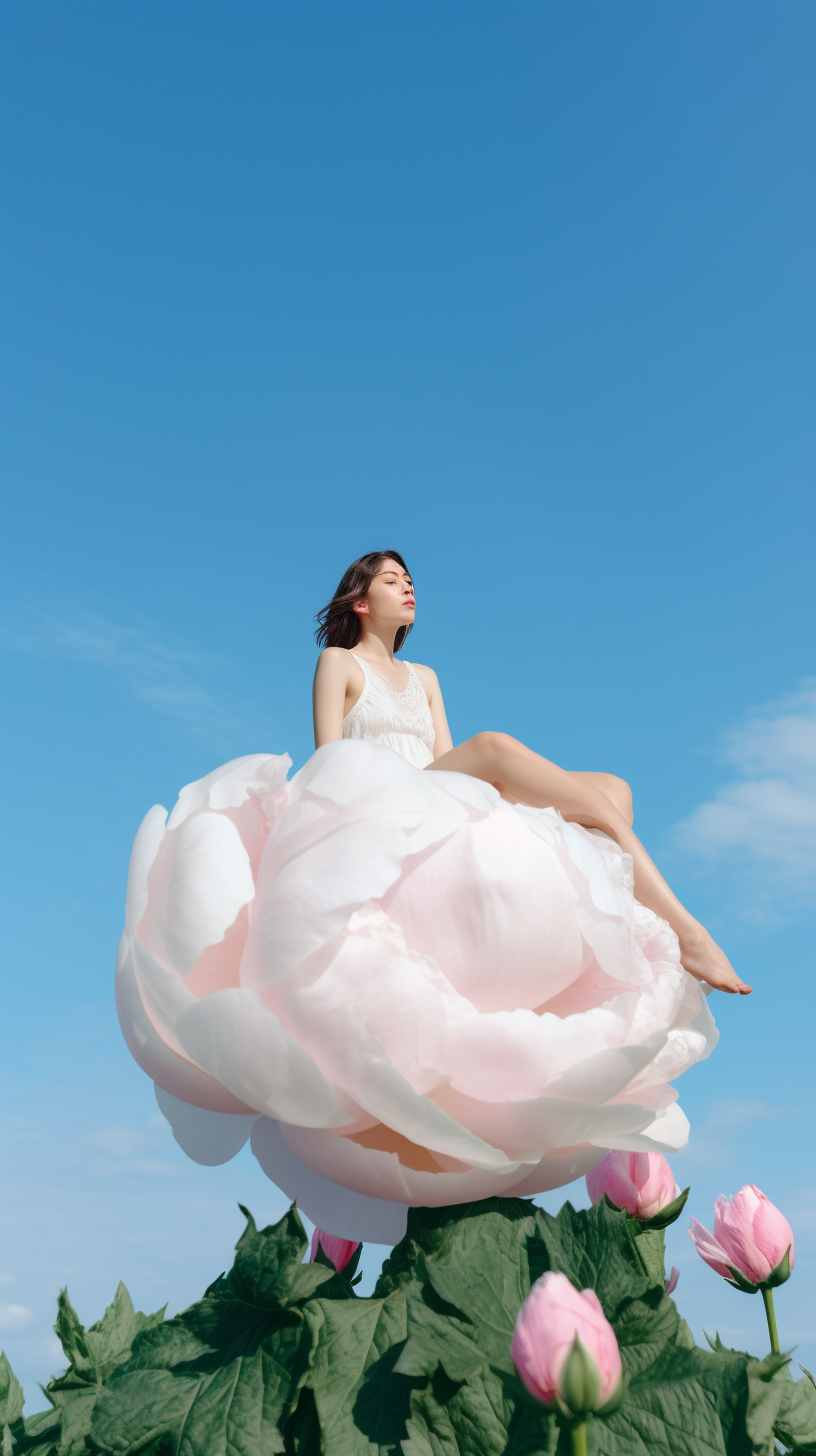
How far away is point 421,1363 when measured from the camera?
80 centimetres

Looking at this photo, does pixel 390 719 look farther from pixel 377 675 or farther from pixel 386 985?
pixel 386 985

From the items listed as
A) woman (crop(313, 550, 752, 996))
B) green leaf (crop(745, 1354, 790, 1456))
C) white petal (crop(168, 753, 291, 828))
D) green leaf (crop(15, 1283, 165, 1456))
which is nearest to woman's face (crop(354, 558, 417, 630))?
woman (crop(313, 550, 752, 996))

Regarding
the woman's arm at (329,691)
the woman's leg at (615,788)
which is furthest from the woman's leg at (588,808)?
the woman's arm at (329,691)

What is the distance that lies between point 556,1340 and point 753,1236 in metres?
0.93

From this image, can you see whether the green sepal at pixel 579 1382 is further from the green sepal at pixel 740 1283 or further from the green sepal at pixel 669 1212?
the green sepal at pixel 740 1283

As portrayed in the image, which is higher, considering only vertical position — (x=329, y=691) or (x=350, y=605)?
(x=350, y=605)

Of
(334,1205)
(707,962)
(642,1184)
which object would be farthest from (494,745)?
(334,1205)

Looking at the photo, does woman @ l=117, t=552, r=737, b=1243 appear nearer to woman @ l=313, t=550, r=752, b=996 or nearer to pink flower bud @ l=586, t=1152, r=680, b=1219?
pink flower bud @ l=586, t=1152, r=680, b=1219

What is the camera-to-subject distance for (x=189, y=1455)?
2.72 ft

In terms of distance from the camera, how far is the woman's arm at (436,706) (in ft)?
13.3

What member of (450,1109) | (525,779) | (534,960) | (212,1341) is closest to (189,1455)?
(212,1341)

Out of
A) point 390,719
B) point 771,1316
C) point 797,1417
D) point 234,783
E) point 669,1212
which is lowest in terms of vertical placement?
point 797,1417

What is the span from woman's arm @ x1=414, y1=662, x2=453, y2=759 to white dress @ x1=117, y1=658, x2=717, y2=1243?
3.04 metres

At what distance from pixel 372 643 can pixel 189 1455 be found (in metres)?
3.32
